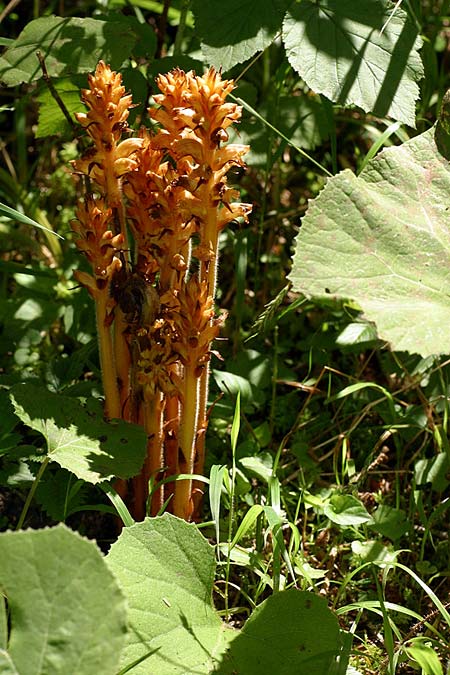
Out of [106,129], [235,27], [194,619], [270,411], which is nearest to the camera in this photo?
[194,619]

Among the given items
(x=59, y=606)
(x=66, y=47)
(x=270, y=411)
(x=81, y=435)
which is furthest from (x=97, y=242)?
(x=270, y=411)

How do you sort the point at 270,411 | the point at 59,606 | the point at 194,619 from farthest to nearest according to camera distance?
the point at 270,411
the point at 194,619
the point at 59,606

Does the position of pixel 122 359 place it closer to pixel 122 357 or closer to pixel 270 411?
pixel 122 357

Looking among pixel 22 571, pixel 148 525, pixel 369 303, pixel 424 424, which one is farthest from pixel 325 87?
pixel 22 571

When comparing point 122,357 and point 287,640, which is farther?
point 122,357

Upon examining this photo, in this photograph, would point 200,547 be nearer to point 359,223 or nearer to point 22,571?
point 22,571

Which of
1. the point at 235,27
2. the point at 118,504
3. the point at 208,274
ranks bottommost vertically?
the point at 118,504

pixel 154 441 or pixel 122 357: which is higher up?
pixel 122 357

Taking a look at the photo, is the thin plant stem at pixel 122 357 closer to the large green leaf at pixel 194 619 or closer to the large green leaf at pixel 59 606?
the large green leaf at pixel 194 619
